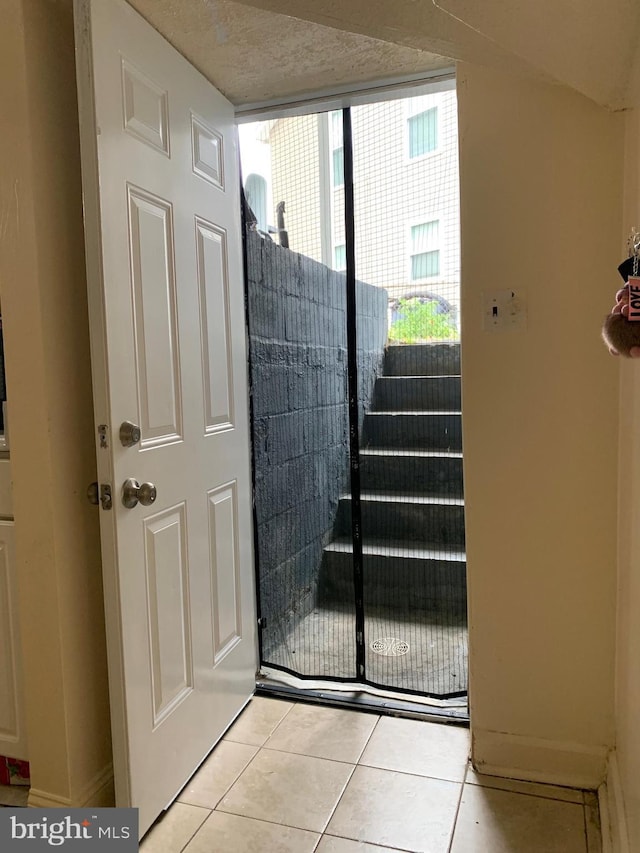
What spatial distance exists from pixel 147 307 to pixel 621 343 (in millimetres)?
1084

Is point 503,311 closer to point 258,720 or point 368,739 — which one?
point 368,739

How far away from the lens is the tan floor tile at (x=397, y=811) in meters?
1.46

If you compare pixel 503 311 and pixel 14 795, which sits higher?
pixel 503 311

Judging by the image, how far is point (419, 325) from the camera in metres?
1.96

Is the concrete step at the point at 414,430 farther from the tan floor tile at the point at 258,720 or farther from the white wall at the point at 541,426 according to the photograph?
the tan floor tile at the point at 258,720

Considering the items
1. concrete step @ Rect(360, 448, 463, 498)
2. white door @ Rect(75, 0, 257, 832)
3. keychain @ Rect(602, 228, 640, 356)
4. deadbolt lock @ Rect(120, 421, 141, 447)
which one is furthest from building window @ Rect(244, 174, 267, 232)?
keychain @ Rect(602, 228, 640, 356)

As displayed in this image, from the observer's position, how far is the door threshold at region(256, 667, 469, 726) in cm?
194

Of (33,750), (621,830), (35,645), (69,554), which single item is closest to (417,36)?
(69,554)

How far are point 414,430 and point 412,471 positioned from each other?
5.5 inches

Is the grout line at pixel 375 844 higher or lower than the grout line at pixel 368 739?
lower

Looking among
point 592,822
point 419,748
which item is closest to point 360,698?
point 419,748

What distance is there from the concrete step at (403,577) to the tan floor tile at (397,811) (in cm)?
54

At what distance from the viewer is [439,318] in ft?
6.34

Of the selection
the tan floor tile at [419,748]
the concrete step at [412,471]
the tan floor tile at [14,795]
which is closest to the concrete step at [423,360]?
the concrete step at [412,471]
